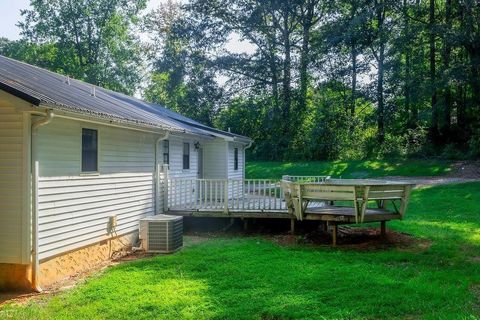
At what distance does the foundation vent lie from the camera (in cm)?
898

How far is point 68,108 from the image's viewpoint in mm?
6668

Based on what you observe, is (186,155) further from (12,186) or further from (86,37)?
(86,37)

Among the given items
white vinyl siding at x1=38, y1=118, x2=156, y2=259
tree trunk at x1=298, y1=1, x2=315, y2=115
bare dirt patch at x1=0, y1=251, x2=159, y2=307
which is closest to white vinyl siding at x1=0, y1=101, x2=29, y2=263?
white vinyl siding at x1=38, y1=118, x2=156, y2=259

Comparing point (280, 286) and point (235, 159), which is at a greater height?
point (235, 159)

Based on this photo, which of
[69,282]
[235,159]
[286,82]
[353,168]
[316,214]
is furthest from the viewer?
[286,82]

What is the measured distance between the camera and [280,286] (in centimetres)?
620

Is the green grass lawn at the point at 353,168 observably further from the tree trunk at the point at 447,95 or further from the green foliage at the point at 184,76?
the green foliage at the point at 184,76

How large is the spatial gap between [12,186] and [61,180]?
2.85ft

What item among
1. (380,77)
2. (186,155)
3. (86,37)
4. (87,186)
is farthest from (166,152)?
(86,37)

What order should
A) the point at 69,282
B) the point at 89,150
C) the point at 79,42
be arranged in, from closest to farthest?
the point at 69,282, the point at 89,150, the point at 79,42

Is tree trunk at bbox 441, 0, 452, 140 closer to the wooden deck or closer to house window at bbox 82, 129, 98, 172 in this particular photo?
the wooden deck

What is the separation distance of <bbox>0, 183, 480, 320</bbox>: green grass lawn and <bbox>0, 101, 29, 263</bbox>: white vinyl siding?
44.0 inches

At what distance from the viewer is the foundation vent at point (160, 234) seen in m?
8.98

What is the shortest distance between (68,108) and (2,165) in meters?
1.37
